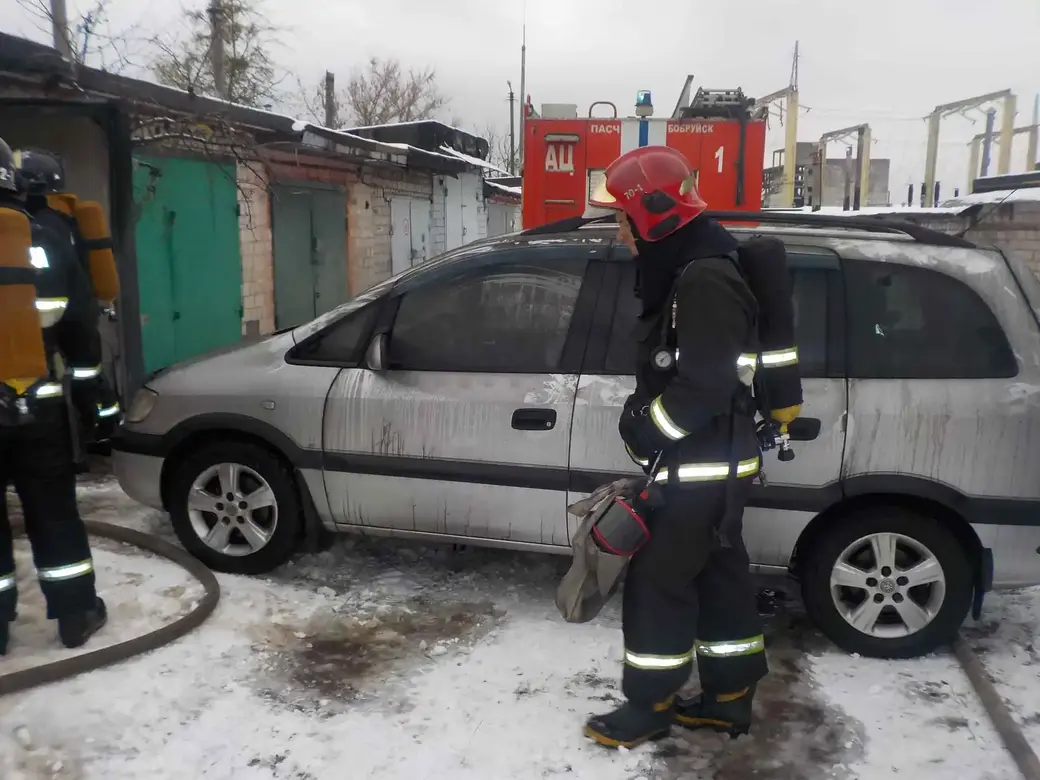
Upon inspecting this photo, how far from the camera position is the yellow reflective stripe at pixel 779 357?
2840 mm

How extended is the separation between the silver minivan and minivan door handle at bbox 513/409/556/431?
15 mm

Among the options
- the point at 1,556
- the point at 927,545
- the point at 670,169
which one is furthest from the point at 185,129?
the point at 927,545

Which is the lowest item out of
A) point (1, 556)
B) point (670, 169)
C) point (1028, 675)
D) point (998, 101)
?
point (1028, 675)

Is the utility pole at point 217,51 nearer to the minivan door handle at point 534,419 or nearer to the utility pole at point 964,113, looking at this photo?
the minivan door handle at point 534,419

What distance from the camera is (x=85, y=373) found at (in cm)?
339

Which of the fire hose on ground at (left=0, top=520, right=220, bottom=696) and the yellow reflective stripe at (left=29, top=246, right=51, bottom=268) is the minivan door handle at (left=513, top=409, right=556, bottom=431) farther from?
the yellow reflective stripe at (left=29, top=246, right=51, bottom=268)

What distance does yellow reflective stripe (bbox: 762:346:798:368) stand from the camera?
284 centimetres

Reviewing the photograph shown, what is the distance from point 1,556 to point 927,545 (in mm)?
3651

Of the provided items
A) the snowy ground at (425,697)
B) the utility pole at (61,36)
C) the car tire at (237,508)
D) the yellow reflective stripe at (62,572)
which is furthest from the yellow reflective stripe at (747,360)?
the utility pole at (61,36)

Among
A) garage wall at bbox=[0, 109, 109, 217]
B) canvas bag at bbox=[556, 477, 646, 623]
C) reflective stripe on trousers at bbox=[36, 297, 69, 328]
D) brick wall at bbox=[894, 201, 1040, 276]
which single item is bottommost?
canvas bag at bbox=[556, 477, 646, 623]

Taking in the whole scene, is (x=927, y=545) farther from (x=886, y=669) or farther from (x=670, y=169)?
(x=670, y=169)

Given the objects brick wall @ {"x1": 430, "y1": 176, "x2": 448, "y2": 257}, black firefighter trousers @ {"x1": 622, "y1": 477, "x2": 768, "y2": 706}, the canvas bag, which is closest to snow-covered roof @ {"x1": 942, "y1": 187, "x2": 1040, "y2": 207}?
black firefighter trousers @ {"x1": 622, "y1": 477, "x2": 768, "y2": 706}

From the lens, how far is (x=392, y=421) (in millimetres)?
3881

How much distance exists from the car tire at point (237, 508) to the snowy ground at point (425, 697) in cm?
16
